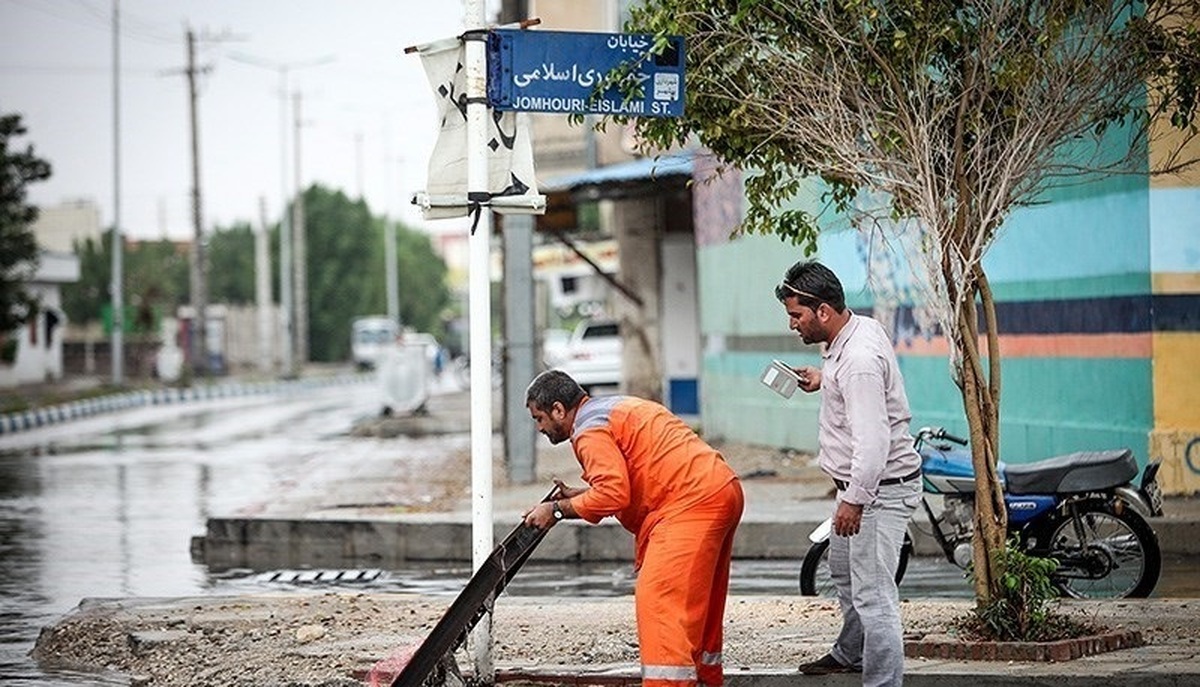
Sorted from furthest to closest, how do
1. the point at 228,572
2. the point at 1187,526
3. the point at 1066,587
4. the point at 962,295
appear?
the point at 228,572
the point at 1187,526
the point at 1066,587
the point at 962,295

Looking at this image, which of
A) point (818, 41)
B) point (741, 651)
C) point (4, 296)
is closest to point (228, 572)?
point (741, 651)

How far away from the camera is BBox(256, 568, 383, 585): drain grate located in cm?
1393

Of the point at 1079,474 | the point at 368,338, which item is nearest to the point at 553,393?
the point at 1079,474

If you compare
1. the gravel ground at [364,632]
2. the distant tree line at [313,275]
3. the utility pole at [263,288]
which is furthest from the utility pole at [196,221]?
the gravel ground at [364,632]

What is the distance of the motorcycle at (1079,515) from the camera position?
421 inches

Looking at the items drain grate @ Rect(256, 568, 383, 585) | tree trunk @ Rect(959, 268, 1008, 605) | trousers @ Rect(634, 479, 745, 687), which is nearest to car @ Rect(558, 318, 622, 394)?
drain grate @ Rect(256, 568, 383, 585)

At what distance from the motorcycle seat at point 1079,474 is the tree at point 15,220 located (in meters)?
35.2

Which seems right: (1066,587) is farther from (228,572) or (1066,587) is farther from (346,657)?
(228,572)

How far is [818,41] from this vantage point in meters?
9.15

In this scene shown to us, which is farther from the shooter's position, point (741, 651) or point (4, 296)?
point (4, 296)

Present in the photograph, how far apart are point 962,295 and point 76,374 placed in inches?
2755

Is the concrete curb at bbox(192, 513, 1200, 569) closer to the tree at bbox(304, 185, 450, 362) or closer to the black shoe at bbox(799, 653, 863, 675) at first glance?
the black shoe at bbox(799, 653, 863, 675)

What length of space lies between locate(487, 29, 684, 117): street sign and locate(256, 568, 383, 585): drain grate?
608cm

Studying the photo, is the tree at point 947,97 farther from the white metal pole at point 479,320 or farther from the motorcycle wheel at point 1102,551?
the motorcycle wheel at point 1102,551
